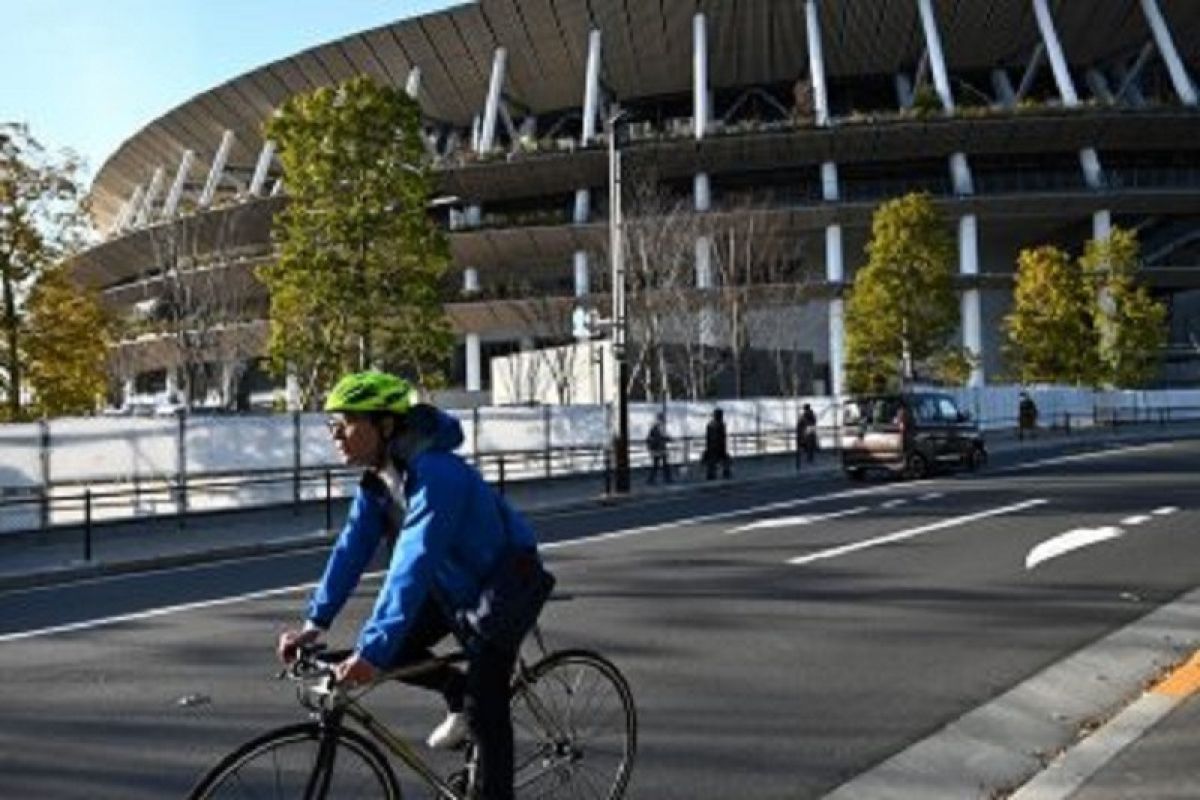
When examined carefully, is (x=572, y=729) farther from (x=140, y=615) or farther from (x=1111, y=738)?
(x=140, y=615)

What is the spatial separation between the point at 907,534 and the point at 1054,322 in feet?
159

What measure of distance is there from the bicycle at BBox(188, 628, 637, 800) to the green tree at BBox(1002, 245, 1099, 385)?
5946cm

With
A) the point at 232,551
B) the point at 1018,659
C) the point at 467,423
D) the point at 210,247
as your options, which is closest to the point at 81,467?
the point at 232,551

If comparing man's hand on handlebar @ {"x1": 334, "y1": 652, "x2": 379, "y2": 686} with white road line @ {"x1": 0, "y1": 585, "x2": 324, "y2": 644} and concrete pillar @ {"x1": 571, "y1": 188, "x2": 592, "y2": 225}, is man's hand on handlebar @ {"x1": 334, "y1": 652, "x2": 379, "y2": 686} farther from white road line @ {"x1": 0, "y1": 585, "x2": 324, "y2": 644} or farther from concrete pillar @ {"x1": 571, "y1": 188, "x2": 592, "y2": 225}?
concrete pillar @ {"x1": 571, "y1": 188, "x2": 592, "y2": 225}

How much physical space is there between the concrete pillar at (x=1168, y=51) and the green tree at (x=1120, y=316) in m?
10.6

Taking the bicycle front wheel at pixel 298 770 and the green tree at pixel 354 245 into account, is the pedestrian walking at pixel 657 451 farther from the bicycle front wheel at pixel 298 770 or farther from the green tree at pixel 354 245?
the bicycle front wheel at pixel 298 770

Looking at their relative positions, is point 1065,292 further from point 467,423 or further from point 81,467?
point 81,467

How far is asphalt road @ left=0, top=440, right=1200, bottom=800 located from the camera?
6738mm

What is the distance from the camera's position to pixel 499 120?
79.9 metres

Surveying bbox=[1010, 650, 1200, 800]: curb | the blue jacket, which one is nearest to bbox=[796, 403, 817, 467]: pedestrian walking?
bbox=[1010, 650, 1200, 800]: curb

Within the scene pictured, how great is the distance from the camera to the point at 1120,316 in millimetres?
62125

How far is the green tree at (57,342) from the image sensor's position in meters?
27.9

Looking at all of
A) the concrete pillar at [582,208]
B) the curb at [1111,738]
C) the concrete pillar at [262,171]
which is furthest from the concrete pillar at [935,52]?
the curb at [1111,738]

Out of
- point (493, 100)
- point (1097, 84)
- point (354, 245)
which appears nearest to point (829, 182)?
point (493, 100)
